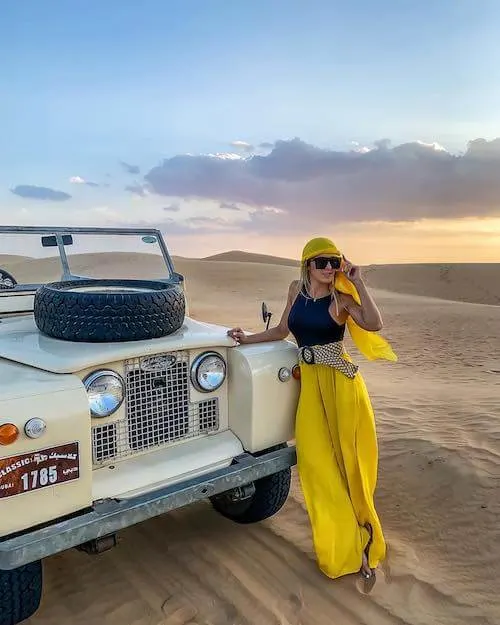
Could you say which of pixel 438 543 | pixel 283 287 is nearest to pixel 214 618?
pixel 438 543

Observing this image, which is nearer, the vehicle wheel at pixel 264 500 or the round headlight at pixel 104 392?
the round headlight at pixel 104 392

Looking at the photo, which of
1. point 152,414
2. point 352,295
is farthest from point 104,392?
point 352,295

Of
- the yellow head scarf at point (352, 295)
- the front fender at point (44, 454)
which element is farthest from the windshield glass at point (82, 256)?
the yellow head scarf at point (352, 295)

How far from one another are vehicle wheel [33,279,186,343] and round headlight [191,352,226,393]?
0.28 metres

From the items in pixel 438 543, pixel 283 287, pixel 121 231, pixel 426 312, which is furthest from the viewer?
pixel 283 287

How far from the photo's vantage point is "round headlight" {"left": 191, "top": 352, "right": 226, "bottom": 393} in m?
3.53

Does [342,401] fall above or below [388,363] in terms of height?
above

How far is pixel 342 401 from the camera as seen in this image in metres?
3.57

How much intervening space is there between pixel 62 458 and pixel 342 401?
1.69 metres

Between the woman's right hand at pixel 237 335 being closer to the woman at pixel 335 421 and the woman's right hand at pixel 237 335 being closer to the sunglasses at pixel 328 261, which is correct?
the woman at pixel 335 421

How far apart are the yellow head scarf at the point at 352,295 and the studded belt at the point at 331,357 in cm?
13

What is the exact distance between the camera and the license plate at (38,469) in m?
2.62

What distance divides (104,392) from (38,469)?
1.81ft

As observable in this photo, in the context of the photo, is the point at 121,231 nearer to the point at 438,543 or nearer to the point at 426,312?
the point at 438,543
